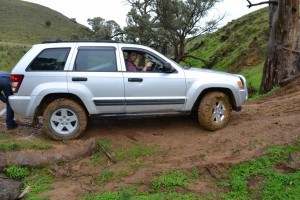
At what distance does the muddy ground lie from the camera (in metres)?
6.07

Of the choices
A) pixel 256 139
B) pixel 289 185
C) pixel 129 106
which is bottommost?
pixel 289 185

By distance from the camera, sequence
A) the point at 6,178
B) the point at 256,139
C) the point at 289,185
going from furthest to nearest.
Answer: the point at 256,139, the point at 6,178, the point at 289,185

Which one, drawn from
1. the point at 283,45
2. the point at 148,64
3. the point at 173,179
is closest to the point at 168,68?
the point at 148,64

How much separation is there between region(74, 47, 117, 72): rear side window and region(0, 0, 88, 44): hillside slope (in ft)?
177

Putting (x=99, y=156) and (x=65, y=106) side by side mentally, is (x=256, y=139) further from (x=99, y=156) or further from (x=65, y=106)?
(x=65, y=106)

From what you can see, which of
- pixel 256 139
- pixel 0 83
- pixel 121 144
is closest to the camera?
pixel 256 139

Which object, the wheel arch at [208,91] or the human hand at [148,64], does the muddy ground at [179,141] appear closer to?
the wheel arch at [208,91]

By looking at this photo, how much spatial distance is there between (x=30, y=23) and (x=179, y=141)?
73.9m

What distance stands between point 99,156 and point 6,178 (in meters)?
1.64

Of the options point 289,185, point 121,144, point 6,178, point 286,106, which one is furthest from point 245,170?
point 6,178

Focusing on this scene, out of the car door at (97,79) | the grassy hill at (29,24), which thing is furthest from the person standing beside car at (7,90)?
the grassy hill at (29,24)

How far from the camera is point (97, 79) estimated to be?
7129 millimetres

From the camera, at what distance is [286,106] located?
8578 mm

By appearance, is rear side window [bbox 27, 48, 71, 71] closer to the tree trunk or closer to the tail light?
the tail light
